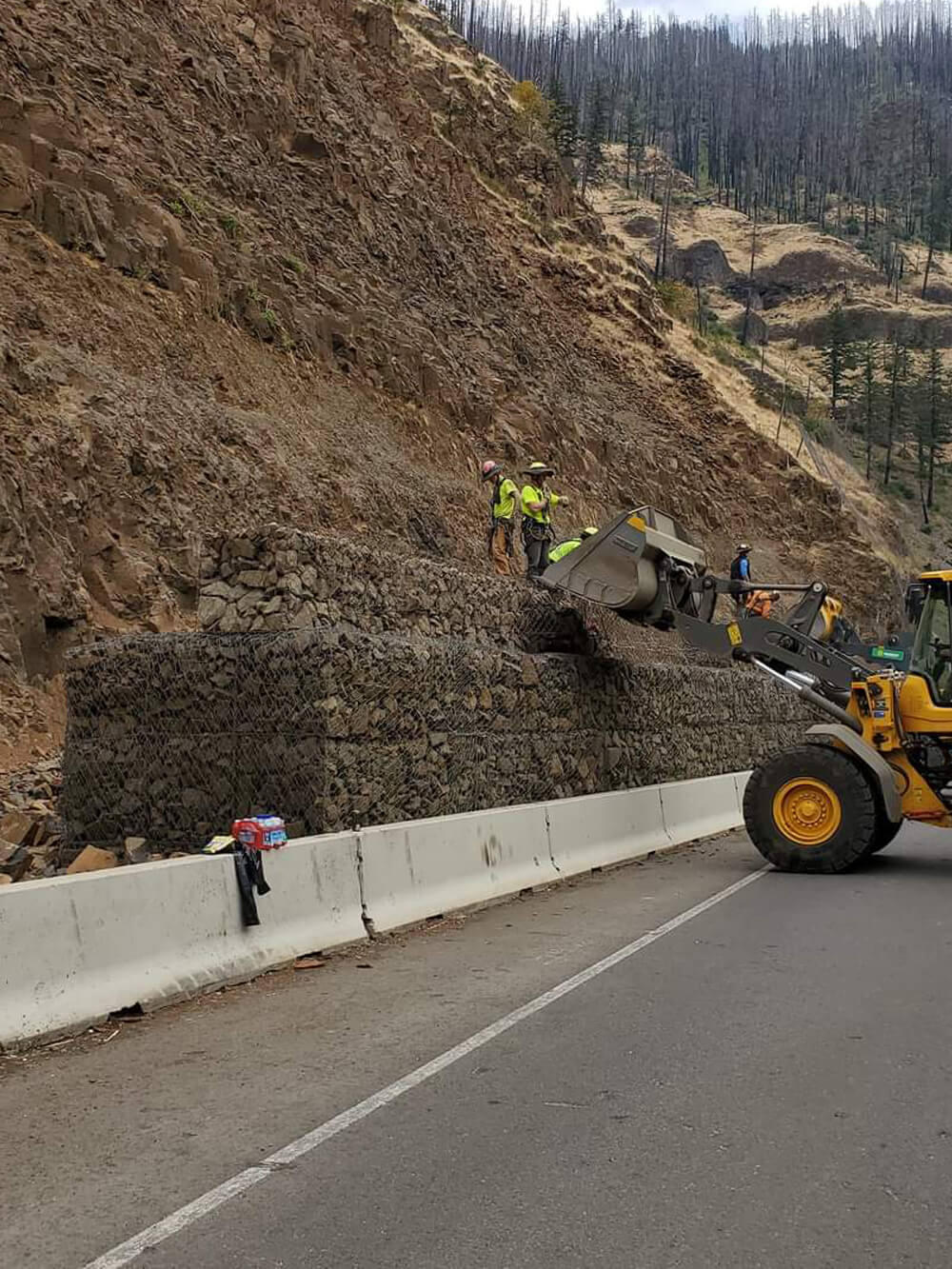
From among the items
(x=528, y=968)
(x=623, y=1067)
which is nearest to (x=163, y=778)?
(x=528, y=968)

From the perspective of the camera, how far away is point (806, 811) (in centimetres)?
1356

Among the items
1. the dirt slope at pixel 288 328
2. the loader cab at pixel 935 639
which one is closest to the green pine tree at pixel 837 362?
→ the dirt slope at pixel 288 328

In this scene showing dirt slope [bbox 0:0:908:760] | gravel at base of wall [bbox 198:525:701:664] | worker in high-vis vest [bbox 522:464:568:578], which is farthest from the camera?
worker in high-vis vest [bbox 522:464:568:578]

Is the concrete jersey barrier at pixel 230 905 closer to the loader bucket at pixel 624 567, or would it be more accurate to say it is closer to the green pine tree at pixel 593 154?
the loader bucket at pixel 624 567

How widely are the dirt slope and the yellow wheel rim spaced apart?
334 inches

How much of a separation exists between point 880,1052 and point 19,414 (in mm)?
15142

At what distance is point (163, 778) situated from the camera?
11.4 meters

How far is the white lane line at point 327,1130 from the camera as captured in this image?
159 inches

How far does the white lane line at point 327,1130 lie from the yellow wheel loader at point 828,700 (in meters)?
5.26

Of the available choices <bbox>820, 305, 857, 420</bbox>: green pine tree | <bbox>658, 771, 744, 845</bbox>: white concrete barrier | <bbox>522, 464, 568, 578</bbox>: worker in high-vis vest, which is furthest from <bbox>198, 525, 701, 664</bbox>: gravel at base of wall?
<bbox>820, 305, 857, 420</bbox>: green pine tree

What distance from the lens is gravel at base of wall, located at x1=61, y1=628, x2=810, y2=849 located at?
10930 millimetres

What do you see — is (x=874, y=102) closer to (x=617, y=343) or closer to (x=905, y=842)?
(x=617, y=343)

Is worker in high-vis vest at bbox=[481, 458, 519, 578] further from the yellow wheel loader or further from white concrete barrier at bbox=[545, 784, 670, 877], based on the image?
white concrete barrier at bbox=[545, 784, 670, 877]

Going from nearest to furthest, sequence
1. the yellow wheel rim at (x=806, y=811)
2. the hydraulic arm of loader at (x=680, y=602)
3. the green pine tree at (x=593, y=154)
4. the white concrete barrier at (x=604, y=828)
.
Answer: the white concrete barrier at (x=604, y=828)
the yellow wheel rim at (x=806, y=811)
the hydraulic arm of loader at (x=680, y=602)
the green pine tree at (x=593, y=154)
